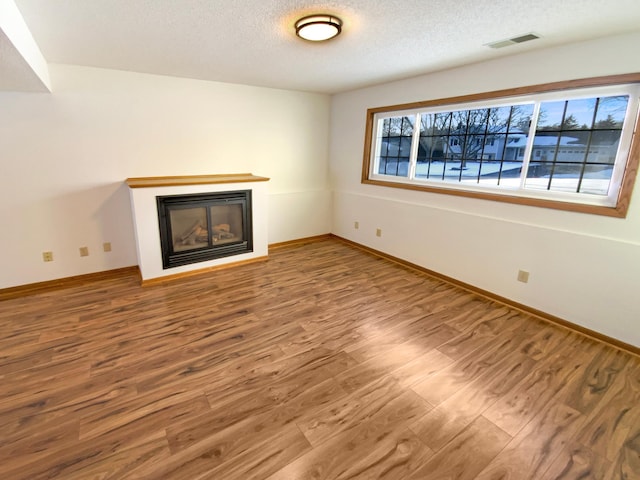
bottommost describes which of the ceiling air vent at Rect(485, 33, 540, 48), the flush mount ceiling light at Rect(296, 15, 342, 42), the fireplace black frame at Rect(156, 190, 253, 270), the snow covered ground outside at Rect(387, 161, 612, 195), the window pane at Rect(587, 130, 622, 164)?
the fireplace black frame at Rect(156, 190, 253, 270)

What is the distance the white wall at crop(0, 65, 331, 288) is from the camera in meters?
2.96

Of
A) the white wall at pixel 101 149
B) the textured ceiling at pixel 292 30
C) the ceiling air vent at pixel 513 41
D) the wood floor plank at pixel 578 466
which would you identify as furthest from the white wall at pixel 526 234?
the white wall at pixel 101 149

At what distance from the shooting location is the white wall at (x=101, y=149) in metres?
2.96

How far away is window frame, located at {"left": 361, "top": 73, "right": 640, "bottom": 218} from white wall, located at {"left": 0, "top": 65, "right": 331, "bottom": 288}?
1843 millimetres

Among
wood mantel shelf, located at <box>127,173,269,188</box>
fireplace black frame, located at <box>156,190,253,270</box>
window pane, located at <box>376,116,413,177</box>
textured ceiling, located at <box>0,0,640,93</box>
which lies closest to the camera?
textured ceiling, located at <box>0,0,640,93</box>

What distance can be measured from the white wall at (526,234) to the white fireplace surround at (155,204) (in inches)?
66.2

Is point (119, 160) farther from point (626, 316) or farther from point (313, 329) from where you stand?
point (626, 316)

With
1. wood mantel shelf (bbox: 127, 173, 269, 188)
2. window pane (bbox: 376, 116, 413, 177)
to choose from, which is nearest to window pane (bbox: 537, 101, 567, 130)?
window pane (bbox: 376, 116, 413, 177)

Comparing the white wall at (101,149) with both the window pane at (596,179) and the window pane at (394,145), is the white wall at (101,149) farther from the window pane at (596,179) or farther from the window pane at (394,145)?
the window pane at (596,179)

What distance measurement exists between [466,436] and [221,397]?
1394mm

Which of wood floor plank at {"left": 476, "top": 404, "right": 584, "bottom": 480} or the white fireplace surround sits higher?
the white fireplace surround

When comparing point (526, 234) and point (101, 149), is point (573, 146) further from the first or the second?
point (101, 149)

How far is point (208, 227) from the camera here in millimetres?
3686

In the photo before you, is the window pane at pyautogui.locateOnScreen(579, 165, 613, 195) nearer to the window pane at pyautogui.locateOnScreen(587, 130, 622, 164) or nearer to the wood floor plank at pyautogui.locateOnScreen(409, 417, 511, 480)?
the window pane at pyautogui.locateOnScreen(587, 130, 622, 164)
